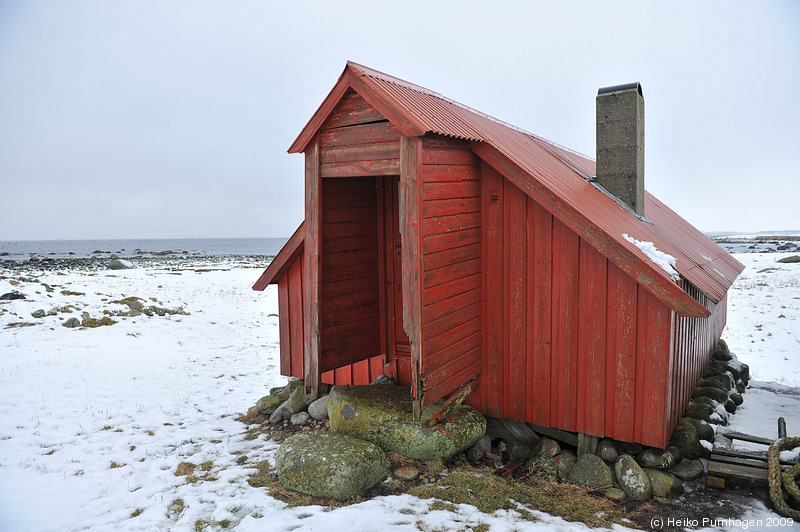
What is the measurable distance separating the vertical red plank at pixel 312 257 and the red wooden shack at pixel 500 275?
0.02 m

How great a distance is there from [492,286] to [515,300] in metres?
0.40

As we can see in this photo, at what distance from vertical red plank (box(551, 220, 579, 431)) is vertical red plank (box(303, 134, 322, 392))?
3415 mm

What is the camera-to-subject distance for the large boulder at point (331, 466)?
19.0 ft

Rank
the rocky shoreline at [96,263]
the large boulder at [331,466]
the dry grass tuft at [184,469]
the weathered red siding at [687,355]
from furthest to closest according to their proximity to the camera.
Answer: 1. the rocky shoreline at [96,263]
2. the weathered red siding at [687,355]
3. the dry grass tuft at [184,469]
4. the large boulder at [331,466]

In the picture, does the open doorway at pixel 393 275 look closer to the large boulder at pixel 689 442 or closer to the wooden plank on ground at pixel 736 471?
the large boulder at pixel 689 442

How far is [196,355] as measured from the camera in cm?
1259

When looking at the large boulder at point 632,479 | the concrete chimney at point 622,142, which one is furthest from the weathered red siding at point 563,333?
the concrete chimney at point 622,142

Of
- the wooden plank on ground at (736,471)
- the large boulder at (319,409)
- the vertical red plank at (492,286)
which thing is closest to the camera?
the wooden plank on ground at (736,471)

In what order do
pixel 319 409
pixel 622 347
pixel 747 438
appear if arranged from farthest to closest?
1. pixel 319 409
2. pixel 747 438
3. pixel 622 347

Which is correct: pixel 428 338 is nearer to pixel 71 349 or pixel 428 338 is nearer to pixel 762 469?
pixel 762 469

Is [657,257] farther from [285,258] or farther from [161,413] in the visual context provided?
[161,413]

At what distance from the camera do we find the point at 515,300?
719 centimetres

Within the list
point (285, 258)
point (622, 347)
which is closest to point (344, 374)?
point (285, 258)

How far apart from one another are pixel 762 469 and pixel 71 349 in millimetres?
13258
